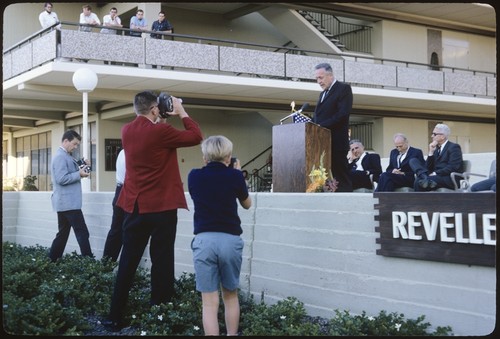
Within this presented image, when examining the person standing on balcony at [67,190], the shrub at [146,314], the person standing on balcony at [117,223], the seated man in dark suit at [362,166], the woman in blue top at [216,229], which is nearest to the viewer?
the woman in blue top at [216,229]

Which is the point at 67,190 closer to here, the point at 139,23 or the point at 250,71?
the point at 139,23

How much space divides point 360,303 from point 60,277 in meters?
3.85

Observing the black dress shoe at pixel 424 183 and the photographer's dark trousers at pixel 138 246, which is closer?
the photographer's dark trousers at pixel 138 246

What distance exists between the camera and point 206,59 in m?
21.1

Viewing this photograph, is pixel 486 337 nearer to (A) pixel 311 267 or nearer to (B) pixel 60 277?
(A) pixel 311 267

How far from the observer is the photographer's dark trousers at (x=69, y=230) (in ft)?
31.7

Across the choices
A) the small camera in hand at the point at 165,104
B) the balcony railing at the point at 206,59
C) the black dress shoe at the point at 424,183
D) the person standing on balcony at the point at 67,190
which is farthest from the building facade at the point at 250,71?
the small camera in hand at the point at 165,104

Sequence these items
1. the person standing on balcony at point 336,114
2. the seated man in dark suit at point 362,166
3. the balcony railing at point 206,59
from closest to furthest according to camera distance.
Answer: the person standing on balcony at point 336,114, the seated man in dark suit at point 362,166, the balcony railing at point 206,59

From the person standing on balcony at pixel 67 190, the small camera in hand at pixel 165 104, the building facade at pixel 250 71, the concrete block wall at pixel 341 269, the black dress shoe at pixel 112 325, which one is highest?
the building facade at pixel 250 71

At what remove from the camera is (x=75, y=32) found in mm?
18953

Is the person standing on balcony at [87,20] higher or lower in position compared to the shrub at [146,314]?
higher

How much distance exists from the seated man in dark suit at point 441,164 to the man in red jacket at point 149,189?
3.31 meters

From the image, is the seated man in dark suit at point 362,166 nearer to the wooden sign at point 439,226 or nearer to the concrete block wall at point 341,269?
the concrete block wall at point 341,269

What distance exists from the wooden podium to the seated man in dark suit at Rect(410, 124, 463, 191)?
128cm
